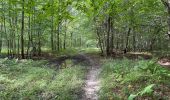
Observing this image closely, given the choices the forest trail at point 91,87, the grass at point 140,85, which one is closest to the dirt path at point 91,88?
the forest trail at point 91,87

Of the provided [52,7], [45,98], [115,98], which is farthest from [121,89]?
[52,7]

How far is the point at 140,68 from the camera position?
13.3m

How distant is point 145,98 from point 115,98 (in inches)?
46.9

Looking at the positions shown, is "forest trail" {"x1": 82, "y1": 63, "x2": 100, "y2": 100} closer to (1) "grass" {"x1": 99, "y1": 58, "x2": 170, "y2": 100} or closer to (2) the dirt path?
(2) the dirt path

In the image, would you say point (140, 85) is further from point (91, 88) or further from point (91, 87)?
point (91, 87)

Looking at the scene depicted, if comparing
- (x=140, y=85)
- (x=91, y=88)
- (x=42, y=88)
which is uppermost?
(x=140, y=85)

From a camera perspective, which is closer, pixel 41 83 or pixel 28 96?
pixel 28 96

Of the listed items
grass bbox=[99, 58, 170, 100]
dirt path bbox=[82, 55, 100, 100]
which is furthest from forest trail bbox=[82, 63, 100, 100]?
grass bbox=[99, 58, 170, 100]

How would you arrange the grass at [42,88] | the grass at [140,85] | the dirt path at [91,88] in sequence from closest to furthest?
1. the grass at [140,85]
2. the grass at [42,88]
3. the dirt path at [91,88]

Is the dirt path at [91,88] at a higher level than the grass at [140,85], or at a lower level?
lower

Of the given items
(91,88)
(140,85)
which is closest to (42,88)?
(91,88)

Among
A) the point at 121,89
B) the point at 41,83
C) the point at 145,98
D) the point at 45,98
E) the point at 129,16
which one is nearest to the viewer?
the point at 145,98

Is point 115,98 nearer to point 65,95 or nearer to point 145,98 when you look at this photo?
point 145,98

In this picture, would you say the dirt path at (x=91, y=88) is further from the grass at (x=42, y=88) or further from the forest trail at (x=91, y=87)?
the grass at (x=42, y=88)
